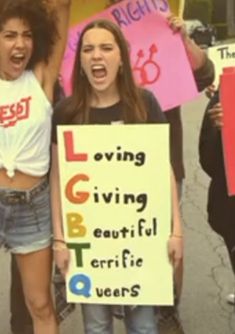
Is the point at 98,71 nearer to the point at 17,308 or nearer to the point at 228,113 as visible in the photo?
the point at 228,113

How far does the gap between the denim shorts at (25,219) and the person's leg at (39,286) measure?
48mm

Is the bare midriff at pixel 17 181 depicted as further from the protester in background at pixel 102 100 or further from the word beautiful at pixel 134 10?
the word beautiful at pixel 134 10

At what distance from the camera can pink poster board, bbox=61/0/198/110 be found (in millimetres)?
3773

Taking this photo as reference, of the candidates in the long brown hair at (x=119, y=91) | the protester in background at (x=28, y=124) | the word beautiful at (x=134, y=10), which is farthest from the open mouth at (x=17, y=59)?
the word beautiful at (x=134, y=10)

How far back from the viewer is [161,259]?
3.02 m

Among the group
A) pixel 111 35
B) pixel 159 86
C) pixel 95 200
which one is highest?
pixel 111 35

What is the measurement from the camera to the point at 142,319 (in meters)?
3.16

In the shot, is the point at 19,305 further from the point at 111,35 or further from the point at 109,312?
the point at 111,35

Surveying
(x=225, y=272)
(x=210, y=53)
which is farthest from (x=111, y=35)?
(x=225, y=272)

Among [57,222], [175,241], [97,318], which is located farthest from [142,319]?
[57,222]

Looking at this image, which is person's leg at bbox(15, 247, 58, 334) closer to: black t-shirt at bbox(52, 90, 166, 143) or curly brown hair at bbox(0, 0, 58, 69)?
black t-shirt at bbox(52, 90, 166, 143)

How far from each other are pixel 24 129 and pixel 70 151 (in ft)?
0.69

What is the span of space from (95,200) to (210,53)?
133 cm

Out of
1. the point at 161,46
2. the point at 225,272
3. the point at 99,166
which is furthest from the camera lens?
the point at 225,272
